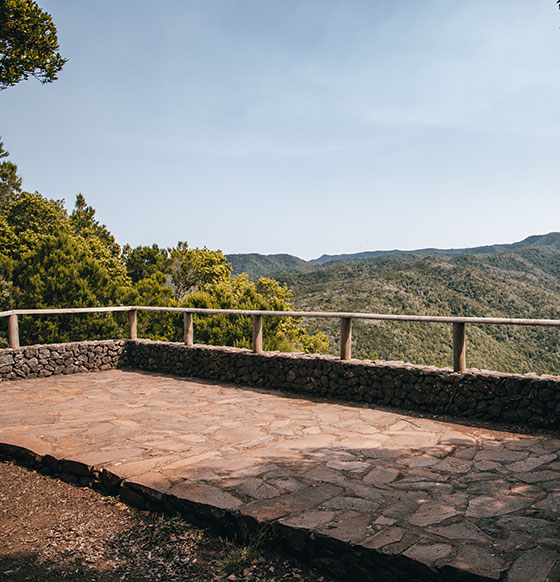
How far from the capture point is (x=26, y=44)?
7.91m

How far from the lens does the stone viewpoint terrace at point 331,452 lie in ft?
8.41

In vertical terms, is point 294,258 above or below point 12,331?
above

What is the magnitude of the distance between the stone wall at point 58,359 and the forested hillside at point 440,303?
77.7ft

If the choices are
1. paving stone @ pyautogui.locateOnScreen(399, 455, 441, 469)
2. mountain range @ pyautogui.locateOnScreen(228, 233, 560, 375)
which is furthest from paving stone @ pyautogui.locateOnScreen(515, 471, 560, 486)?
mountain range @ pyautogui.locateOnScreen(228, 233, 560, 375)

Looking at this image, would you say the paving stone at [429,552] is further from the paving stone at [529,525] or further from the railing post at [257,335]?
the railing post at [257,335]

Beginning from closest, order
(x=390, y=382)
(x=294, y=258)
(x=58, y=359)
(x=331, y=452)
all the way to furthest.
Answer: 1. (x=331, y=452)
2. (x=390, y=382)
3. (x=58, y=359)
4. (x=294, y=258)

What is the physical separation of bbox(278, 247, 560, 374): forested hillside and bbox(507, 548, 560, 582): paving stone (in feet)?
93.8

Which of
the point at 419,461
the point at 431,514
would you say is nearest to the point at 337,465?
the point at 419,461

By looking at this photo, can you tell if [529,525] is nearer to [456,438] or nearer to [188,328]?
[456,438]

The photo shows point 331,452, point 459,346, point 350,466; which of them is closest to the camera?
point 350,466

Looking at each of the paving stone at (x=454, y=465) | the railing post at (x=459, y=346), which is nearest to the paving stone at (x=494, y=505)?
the paving stone at (x=454, y=465)

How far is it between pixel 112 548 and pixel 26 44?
7.83 meters

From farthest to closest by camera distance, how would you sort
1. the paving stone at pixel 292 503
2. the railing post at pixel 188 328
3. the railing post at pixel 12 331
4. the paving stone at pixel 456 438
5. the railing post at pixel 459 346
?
the railing post at pixel 188 328 → the railing post at pixel 12 331 → the railing post at pixel 459 346 → the paving stone at pixel 456 438 → the paving stone at pixel 292 503

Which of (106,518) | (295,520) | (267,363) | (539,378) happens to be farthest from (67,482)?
(539,378)
